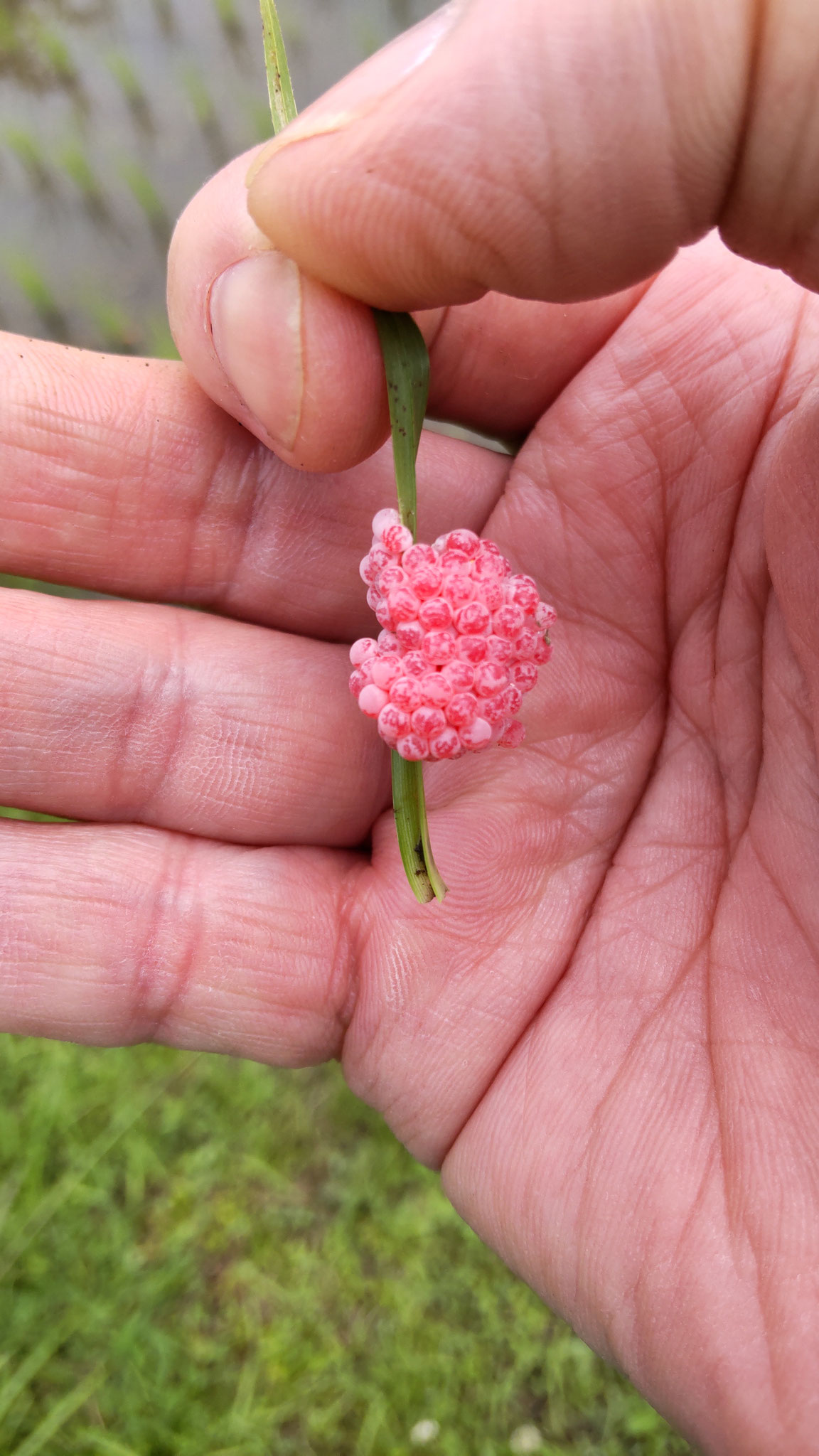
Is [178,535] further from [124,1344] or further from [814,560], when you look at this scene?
[124,1344]

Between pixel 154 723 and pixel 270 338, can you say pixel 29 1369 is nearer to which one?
pixel 154 723

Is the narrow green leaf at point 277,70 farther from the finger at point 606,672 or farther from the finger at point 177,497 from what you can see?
the finger at point 606,672

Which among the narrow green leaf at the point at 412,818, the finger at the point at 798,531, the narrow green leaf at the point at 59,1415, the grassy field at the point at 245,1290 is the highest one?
the finger at the point at 798,531

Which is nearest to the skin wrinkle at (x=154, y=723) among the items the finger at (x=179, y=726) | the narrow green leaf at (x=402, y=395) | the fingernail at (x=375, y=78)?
the finger at (x=179, y=726)

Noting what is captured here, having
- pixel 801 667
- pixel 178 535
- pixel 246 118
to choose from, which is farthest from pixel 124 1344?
pixel 246 118

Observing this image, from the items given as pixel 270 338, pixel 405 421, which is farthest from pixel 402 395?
pixel 270 338
